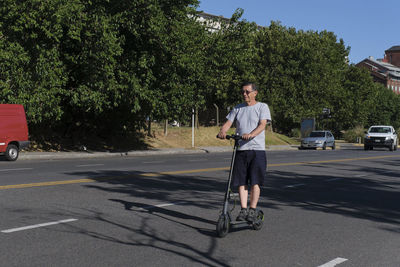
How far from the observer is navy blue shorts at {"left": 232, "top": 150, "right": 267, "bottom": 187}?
22.3 ft

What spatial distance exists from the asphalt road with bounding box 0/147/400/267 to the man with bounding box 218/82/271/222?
0.53 m

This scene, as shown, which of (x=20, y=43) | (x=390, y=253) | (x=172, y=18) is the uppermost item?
(x=172, y=18)

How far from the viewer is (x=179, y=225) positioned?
714cm

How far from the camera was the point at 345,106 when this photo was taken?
6400cm

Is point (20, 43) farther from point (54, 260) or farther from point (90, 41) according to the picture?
point (54, 260)

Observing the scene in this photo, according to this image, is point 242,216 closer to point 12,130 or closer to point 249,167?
point 249,167

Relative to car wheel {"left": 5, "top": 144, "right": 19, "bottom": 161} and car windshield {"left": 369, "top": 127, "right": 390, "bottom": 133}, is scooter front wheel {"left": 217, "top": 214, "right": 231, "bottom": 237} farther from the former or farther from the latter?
car windshield {"left": 369, "top": 127, "right": 390, "bottom": 133}

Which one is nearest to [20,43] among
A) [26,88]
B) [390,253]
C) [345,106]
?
[26,88]

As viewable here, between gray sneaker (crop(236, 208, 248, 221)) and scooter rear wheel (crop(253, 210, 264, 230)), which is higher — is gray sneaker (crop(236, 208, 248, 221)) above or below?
above

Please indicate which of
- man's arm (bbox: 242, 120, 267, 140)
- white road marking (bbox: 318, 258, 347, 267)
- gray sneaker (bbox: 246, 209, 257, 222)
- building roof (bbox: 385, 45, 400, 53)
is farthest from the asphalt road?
building roof (bbox: 385, 45, 400, 53)

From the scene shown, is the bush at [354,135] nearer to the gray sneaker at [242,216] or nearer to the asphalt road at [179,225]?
the asphalt road at [179,225]

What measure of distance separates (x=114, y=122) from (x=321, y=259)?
2837cm

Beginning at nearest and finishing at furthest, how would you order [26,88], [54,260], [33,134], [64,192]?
[54,260], [64,192], [26,88], [33,134]

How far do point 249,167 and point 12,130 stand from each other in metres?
16.4
